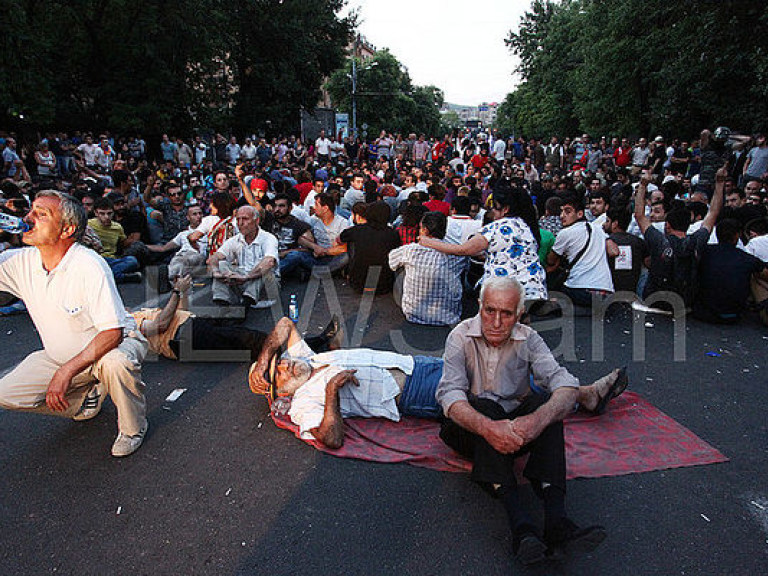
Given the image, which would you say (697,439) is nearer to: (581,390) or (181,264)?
(581,390)

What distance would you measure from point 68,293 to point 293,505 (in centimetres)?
192

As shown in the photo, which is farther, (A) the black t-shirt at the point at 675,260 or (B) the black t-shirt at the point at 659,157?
(B) the black t-shirt at the point at 659,157

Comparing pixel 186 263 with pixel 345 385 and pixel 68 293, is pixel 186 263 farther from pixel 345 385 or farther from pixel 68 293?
pixel 345 385

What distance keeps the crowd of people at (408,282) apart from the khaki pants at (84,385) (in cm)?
1

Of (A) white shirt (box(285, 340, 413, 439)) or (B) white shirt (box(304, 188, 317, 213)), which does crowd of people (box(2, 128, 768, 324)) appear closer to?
(B) white shirt (box(304, 188, 317, 213))

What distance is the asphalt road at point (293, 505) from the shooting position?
2811mm

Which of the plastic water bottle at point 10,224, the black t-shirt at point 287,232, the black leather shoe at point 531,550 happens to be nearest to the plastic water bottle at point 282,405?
the black leather shoe at point 531,550

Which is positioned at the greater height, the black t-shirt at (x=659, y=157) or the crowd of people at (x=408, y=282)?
the black t-shirt at (x=659, y=157)

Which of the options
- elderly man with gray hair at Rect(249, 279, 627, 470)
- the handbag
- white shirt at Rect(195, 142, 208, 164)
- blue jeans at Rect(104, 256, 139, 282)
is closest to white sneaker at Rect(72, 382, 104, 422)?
elderly man with gray hair at Rect(249, 279, 627, 470)

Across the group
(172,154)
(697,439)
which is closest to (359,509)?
(697,439)

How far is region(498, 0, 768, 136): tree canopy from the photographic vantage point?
1488 centimetres

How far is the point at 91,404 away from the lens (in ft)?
13.1

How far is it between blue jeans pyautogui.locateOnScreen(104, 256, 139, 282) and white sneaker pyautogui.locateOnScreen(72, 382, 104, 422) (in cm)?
433

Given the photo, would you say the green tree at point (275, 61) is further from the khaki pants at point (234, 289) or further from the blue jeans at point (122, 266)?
the khaki pants at point (234, 289)
